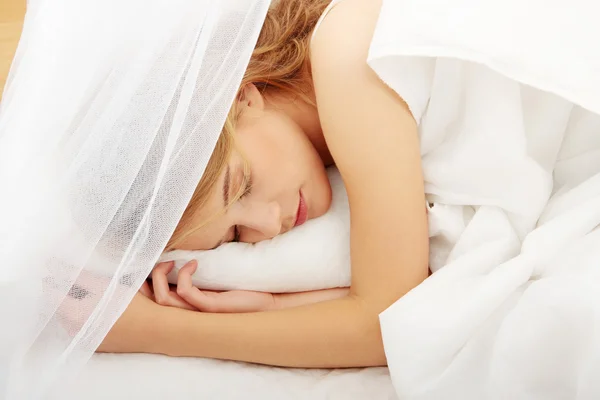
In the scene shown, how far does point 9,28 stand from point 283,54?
2.47 feet

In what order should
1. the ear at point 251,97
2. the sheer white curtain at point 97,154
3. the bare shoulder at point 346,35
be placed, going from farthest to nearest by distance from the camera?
1. the ear at point 251,97
2. the bare shoulder at point 346,35
3. the sheer white curtain at point 97,154

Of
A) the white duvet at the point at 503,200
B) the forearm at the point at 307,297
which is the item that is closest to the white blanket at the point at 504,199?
the white duvet at the point at 503,200

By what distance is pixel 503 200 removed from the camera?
92 centimetres

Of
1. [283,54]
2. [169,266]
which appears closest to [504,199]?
[283,54]

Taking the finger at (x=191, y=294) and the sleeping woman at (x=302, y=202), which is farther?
the finger at (x=191, y=294)

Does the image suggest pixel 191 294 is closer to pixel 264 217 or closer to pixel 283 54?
pixel 264 217

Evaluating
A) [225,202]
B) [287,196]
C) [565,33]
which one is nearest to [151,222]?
[225,202]

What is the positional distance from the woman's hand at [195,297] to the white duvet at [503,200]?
0.27 ft

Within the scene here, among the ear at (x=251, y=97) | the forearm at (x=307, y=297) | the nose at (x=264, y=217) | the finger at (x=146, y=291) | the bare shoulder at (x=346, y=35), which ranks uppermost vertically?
the bare shoulder at (x=346, y=35)

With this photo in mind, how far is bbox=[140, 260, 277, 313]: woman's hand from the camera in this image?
99 cm

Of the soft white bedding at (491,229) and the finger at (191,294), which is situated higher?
the soft white bedding at (491,229)

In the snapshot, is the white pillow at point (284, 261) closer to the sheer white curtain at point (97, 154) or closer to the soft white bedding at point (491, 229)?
the soft white bedding at point (491, 229)

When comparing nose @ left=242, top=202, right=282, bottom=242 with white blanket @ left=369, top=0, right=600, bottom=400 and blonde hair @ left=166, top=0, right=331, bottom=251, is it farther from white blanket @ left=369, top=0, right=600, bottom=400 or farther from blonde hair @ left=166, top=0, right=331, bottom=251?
white blanket @ left=369, top=0, right=600, bottom=400

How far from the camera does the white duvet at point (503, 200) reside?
75cm
